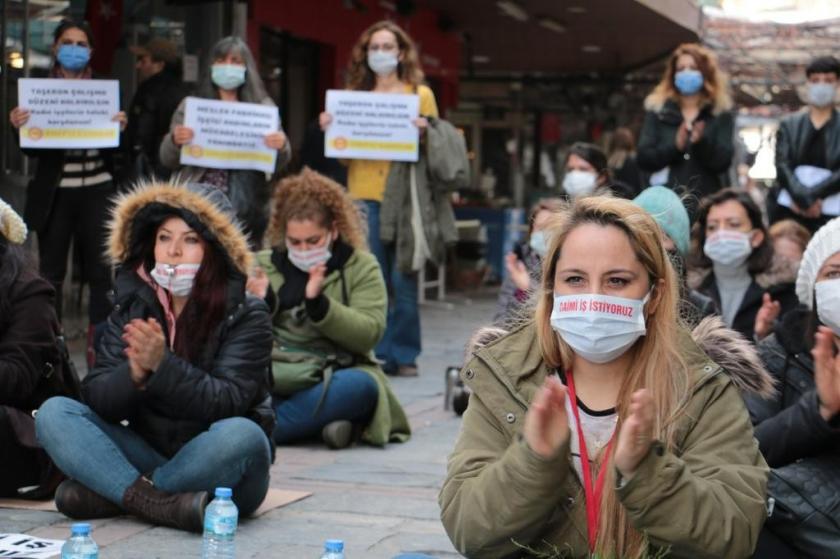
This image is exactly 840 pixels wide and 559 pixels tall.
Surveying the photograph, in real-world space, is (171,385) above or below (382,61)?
below

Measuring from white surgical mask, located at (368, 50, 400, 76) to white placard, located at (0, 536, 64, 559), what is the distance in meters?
5.02

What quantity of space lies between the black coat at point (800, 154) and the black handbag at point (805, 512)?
19.8ft

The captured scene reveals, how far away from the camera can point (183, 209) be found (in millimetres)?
6070

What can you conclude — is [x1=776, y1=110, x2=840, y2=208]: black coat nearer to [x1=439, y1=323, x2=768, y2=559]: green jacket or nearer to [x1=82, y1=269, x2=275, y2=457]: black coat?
[x1=82, y1=269, x2=275, y2=457]: black coat

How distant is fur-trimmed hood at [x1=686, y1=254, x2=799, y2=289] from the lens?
24.9 ft

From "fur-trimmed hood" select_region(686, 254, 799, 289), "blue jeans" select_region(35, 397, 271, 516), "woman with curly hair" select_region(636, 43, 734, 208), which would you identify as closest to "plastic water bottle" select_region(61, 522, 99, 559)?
"blue jeans" select_region(35, 397, 271, 516)

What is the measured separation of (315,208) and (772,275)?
2134mm

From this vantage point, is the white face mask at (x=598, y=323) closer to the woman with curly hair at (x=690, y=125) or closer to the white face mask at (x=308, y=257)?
the white face mask at (x=308, y=257)

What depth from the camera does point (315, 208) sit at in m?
7.68

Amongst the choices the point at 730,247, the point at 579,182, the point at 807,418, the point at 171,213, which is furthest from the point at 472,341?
the point at 579,182

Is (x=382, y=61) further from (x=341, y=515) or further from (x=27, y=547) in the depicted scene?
(x=27, y=547)

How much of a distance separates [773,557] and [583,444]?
3.62 feet

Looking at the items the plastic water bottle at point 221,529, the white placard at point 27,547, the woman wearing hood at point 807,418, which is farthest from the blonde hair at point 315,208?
the woman wearing hood at point 807,418

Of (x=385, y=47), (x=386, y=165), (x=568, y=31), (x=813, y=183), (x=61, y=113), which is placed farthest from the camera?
(x=568, y=31)
